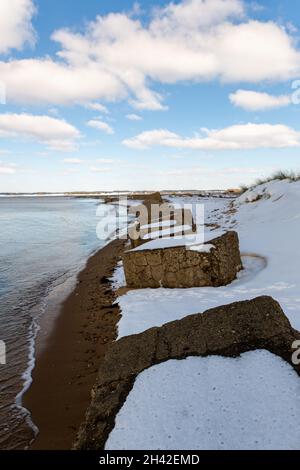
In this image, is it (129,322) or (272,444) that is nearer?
(272,444)

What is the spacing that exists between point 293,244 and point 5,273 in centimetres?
907

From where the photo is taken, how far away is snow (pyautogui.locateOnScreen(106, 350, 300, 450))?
2.31m

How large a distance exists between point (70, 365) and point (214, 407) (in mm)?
3113

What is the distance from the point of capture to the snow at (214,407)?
2.31 metres

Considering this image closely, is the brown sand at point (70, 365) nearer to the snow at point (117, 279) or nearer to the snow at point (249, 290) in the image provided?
the snow at point (117, 279)

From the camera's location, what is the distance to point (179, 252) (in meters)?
7.13

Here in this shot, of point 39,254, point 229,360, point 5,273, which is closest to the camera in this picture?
point 229,360

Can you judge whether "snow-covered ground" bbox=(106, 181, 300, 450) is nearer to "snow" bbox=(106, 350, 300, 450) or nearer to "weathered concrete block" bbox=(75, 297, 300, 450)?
"snow" bbox=(106, 350, 300, 450)

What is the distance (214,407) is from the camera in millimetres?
2564

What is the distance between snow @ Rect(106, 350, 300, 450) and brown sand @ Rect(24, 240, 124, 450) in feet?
4.36

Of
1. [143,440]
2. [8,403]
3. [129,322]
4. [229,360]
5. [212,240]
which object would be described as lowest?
[8,403]
